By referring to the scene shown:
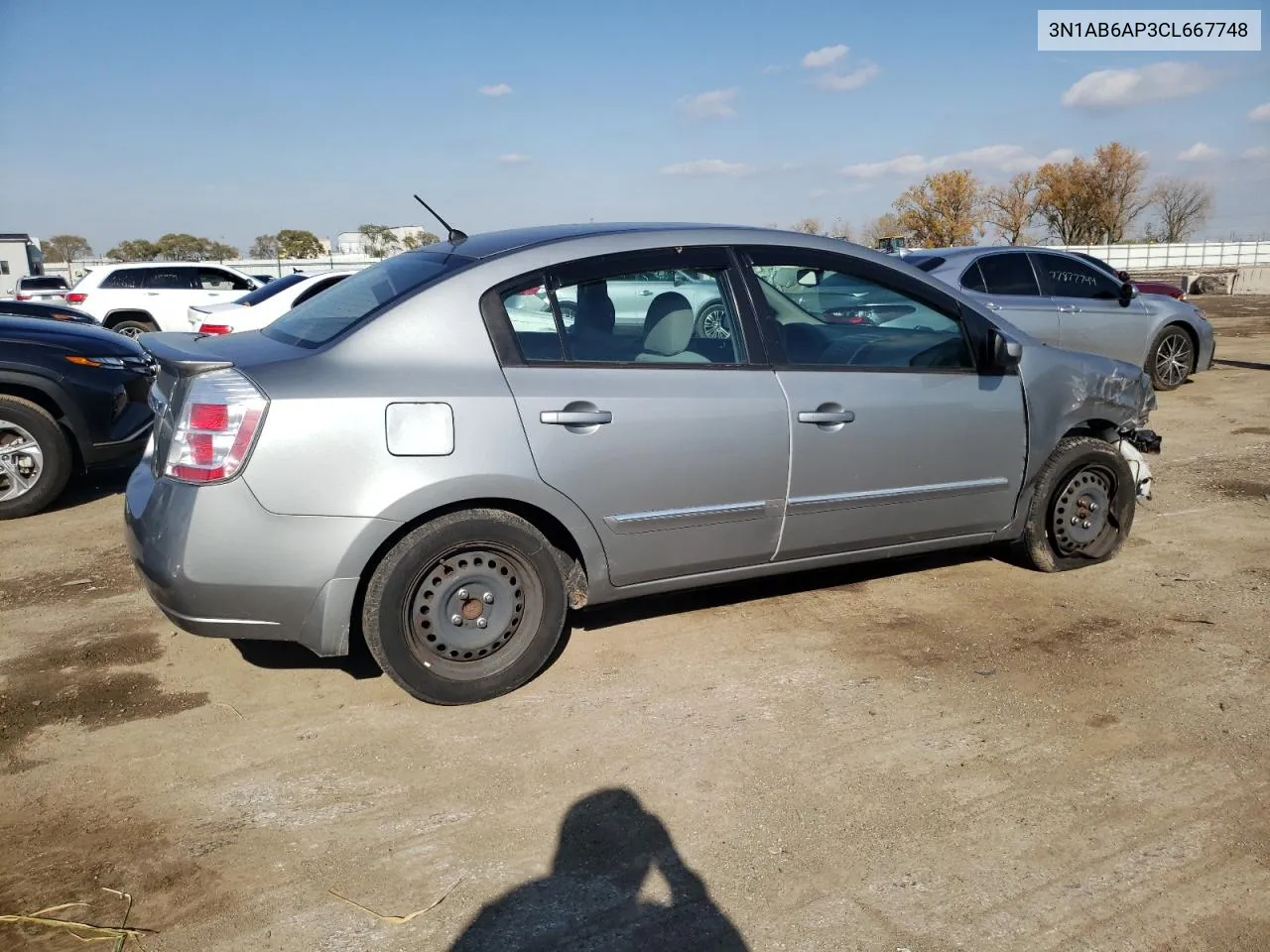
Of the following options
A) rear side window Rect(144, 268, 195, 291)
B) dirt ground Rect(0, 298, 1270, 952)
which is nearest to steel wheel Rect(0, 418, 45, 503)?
dirt ground Rect(0, 298, 1270, 952)

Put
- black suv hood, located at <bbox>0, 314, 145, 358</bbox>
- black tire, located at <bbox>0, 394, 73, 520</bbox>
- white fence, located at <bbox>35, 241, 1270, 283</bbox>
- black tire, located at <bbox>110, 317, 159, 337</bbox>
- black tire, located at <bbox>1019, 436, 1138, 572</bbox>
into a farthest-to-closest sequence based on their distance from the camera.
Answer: white fence, located at <bbox>35, 241, 1270, 283</bbox>
black tire, located at <bbox>110, 317, 159, 337</bbox>
black suv hood, located at <bbox>0, 314, 145, 358</bbox>
black tire, located at <bbox>0, 394, 73, 520</bbox>
black tire, located at <bbox>1019, 436, 1138, 572</bbox>

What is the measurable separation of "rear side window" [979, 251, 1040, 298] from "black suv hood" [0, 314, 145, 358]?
7.42 metres

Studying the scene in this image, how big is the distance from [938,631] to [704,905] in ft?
6.83

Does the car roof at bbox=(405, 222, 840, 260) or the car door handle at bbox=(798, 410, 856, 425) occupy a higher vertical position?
the car roof at bbox=(405, 222, 840, 260)

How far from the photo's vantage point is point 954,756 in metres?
3.13

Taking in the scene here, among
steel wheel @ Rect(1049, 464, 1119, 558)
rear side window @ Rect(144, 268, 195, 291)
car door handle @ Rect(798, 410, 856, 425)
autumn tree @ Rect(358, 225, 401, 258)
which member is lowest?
steel wheel @ Rect(1049, 464, 1119, 558)

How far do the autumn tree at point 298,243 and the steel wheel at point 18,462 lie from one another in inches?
2359

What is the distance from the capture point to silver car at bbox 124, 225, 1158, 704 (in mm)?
3154

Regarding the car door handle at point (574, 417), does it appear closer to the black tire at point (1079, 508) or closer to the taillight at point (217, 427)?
the taillight at point (217, 427)

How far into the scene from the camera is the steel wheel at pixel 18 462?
6.10 metres

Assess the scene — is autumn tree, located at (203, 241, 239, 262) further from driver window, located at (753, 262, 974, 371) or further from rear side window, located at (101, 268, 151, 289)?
driver window, located at (753, 262, 974, 371)

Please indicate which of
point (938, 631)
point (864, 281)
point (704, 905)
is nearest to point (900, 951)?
point (704, 905)

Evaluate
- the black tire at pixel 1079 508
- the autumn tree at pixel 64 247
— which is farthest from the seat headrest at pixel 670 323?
the autumn tree at pixel 64 247

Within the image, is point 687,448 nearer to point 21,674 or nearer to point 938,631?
point 938,631
